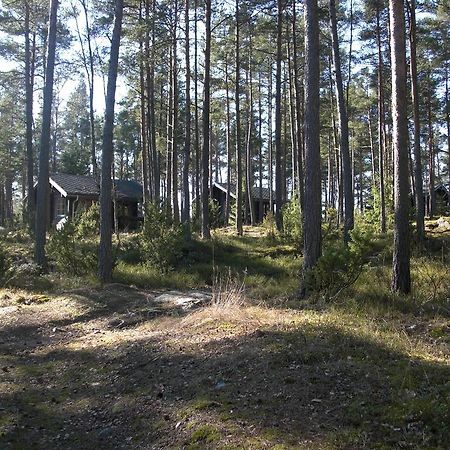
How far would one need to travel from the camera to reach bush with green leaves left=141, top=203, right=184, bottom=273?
13703 mm

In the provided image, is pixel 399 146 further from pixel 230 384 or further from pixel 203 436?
pixel 203 436

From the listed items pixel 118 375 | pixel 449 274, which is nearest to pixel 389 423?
pixel 118 375

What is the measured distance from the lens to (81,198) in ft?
103

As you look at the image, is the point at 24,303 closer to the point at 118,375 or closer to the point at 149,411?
the point at 118,375

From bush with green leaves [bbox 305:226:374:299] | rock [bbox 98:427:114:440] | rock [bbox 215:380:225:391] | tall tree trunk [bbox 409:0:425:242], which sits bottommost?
rock [bbox 98:427:114:440]

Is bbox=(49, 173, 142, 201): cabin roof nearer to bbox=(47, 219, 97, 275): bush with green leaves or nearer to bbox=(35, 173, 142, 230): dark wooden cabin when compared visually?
bbox=(35, 173, 142, 230): dark wooden cabin

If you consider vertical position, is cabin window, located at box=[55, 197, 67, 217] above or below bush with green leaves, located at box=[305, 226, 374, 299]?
above

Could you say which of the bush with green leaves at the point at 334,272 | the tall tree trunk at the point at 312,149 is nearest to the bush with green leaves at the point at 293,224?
the tall tree trunk at the point at 312,149

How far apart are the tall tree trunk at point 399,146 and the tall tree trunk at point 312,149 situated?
4.75 feet

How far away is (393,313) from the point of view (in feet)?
24.8

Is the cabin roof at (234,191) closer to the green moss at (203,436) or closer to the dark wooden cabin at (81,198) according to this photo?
the dark wooden cabin at (81,198)

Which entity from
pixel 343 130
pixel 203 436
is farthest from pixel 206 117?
pixel 203 436

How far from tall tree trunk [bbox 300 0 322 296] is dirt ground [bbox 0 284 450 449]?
2008mm

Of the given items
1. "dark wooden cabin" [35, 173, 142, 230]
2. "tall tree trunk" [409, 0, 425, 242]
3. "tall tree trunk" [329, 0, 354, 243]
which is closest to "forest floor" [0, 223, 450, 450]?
"tall tree trunk" [329, 0, 354, 243]
